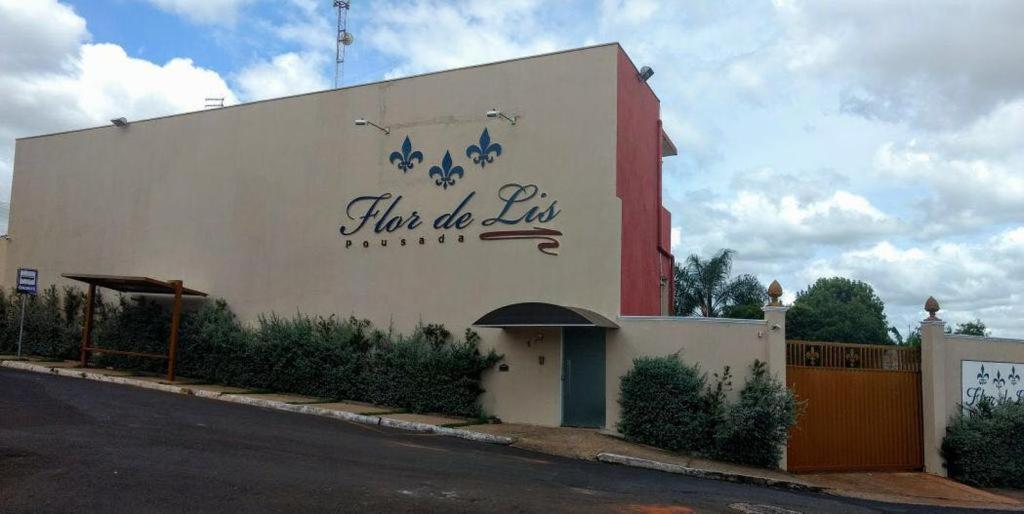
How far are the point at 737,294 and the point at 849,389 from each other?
22.6m

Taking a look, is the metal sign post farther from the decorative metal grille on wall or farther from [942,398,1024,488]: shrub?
[942,398,1024,488]: shrub

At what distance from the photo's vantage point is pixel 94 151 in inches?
999

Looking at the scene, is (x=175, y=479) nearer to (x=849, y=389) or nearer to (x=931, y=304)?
(x=849, y=389)

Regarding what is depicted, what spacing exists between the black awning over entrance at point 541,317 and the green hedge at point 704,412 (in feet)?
4.30

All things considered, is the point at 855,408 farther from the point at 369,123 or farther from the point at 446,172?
the point at 369,123

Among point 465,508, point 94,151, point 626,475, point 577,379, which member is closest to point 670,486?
point 626,475

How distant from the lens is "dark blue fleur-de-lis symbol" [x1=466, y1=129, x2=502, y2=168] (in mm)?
18438

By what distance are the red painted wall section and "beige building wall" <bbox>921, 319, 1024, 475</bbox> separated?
20.0ft

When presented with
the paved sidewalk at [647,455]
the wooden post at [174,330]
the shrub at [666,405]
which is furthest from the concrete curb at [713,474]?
the wooden post at [174,330]

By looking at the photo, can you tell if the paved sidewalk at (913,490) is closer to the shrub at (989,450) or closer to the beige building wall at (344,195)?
the shrub at (989,450)

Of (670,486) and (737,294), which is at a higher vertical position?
(737,294)

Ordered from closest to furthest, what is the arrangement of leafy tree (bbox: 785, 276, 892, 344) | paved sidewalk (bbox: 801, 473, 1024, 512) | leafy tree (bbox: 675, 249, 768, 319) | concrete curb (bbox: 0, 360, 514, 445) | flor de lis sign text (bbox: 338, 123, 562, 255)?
paved sidewalk (bbox: 801, 473, 1024, 512), concrete curb (bbox: 0, 360, 514, 445), flor de lis sign text (bbox: 338, 123, 562, 255), leafy tree (bbox: 675, 249, 768, 319), leafy tree (bbox: 785, 276, 892, 344)

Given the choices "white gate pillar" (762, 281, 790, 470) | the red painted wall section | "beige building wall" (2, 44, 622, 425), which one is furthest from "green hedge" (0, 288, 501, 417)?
"white gate pillar" (762, 281, 790, 470)

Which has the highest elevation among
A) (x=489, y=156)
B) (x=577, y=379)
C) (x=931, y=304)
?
(x=489, y=156)
